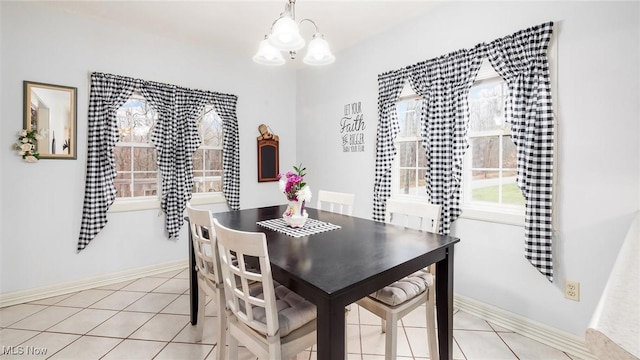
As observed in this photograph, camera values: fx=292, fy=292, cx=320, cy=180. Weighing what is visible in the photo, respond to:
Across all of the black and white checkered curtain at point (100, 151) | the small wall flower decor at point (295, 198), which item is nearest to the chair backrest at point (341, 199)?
the small wall flower decor at point (295, 198)

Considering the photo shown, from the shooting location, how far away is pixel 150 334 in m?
2.11

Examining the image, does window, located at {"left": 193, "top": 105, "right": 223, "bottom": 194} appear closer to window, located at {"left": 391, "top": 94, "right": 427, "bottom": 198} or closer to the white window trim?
window, located at {"left": 391, "top": 94, "right": 427, "bottom": 198}

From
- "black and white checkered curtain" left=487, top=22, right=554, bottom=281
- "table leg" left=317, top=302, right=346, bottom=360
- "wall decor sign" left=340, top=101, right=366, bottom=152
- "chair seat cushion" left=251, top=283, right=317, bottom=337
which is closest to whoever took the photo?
"table leg" left=317, top=302, right=346, bottom=360

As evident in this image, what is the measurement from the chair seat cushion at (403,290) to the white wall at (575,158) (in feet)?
3.00

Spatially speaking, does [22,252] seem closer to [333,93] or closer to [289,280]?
[289,280]

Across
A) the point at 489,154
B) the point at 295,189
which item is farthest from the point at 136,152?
the point at 489,154

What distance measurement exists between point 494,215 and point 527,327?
82cm

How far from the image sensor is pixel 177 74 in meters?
3.38

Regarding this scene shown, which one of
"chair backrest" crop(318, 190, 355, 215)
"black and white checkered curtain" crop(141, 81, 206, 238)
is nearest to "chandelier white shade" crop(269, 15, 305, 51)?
"chair backrest" crop(318, 190, 355, 215)

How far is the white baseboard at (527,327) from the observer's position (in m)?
1.89

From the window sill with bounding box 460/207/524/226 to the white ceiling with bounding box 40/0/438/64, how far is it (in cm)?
183

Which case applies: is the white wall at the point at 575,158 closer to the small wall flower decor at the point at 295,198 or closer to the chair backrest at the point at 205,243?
the small wall flower decor at the point at 295,198

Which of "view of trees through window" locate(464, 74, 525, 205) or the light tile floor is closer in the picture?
the light tile floor

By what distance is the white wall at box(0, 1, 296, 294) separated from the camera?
8.29ft
